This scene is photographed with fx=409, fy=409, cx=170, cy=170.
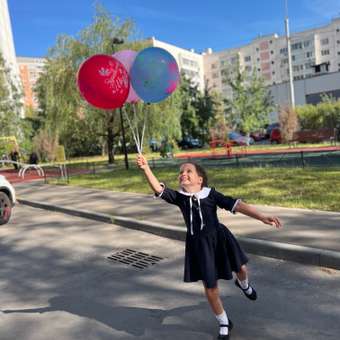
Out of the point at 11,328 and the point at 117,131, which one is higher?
the point at 117,131

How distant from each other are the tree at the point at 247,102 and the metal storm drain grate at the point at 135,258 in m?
37.1

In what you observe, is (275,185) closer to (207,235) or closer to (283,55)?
(207,235)

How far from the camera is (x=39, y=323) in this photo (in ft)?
12.6

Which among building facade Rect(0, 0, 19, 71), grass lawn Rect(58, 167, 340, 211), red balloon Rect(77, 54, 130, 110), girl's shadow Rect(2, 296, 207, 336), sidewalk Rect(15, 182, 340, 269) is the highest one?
building facade Rect(0, 0, 19, 71)

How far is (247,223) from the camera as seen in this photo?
6.64 m

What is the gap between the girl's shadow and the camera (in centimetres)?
362

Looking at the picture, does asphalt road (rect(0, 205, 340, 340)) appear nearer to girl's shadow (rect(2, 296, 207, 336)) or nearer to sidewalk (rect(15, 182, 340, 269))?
girl's shadow (rect(2, 296, 207, 336))

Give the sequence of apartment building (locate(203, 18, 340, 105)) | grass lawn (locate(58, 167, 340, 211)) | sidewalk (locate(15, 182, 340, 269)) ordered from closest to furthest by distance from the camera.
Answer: sidewalk (locate(15, 182, 340, 269))
grass lawn (locate(58, 167, 340, 211))
apartment building (locate(203, 18, 340, 105))

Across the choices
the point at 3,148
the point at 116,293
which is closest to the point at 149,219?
the point at 116,293

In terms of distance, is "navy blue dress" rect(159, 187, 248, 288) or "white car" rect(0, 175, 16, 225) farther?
"white car" rect(0, 175, 16, 225)

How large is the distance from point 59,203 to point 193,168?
796cm

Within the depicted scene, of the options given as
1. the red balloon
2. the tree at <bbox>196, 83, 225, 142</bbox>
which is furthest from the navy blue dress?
the tree at <bbox>196, 83, 225, 142</bbox>

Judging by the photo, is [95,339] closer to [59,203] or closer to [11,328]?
[11,328]

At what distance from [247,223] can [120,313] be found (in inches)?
127
